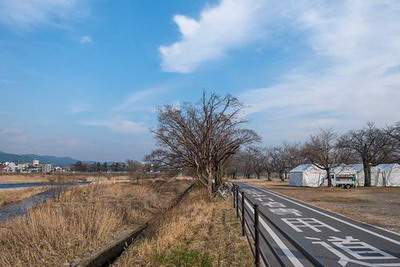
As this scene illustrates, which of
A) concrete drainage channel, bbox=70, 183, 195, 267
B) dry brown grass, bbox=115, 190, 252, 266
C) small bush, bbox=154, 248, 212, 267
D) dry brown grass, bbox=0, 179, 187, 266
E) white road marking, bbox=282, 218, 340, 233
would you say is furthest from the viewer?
white road marking, bbox=282, 218, 340, 233

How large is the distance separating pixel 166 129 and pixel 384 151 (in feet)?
156

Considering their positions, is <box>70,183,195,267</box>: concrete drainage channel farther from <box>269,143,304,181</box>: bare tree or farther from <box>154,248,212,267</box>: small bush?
<box>269,143,304,181</box>: bare tree

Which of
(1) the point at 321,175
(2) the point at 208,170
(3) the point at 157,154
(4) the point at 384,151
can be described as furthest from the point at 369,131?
(2) the point at 208,170

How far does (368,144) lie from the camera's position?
74500mm

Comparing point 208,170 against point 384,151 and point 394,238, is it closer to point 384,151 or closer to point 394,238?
point 394,238

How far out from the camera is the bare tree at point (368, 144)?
7269cm

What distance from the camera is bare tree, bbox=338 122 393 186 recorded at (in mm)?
72688

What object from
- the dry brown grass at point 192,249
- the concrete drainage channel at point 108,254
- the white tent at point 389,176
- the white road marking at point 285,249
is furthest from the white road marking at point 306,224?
the white tent at point 389,176

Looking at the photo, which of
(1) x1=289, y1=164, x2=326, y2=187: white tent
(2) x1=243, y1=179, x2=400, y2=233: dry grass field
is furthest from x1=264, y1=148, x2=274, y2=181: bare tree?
(2) x1=243, y1=179, x2=400, y2=233: dry grass field

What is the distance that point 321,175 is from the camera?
252 ft

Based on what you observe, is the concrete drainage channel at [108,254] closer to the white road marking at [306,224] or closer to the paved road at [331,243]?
the paved road at [331,243]

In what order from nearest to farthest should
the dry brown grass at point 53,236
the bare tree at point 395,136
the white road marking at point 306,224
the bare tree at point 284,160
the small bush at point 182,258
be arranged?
1. the small bush at point 182,258
2. the dry brown grass at point 53,236
3. the white road marking at point 306,224
4. the bare tree at point 395,136
5. the bare tree at point 284,160

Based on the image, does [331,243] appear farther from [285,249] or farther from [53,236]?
[53,236]

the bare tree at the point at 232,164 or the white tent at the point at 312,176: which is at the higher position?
the bare tree at the point at 232,164
